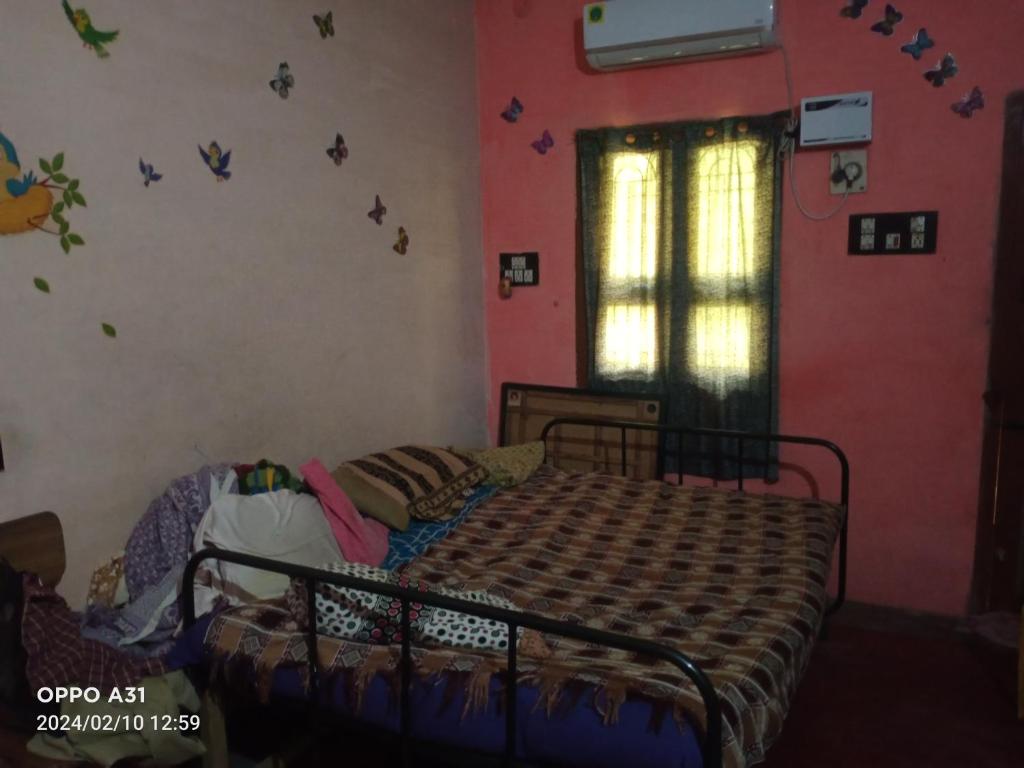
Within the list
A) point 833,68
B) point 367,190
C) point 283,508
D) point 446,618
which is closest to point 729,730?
point 446,618

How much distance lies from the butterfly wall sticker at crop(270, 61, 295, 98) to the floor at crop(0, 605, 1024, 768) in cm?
214

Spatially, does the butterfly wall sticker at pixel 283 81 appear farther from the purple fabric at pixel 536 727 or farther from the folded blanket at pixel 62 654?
the purple fabric at pixel 536 727

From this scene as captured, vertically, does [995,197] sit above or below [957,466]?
above

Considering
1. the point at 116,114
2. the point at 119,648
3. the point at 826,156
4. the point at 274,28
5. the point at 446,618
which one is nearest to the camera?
the point at 446,618

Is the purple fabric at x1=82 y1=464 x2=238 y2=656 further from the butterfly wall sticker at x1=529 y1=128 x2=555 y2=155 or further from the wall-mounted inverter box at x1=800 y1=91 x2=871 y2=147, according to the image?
the wall-mounted inverter box at x1=800 y1=91 x2=871 y2=147

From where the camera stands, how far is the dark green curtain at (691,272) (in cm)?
317

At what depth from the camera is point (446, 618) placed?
172 cm

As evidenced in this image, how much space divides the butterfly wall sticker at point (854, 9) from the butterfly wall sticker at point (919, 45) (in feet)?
0.73

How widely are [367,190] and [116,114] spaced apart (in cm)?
109

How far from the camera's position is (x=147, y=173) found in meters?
2.15

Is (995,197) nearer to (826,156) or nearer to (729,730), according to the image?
(826,156)

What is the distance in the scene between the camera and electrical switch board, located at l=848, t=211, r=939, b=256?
9.68ft

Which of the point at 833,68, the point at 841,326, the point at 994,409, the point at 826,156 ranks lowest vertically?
the point at 994,409

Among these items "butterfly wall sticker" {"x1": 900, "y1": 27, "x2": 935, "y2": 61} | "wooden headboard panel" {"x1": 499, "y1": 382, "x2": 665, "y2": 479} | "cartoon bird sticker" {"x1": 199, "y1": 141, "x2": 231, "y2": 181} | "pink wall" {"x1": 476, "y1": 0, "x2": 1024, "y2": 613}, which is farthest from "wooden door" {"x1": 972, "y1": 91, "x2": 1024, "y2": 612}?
"cartoon bird sticker" {"x1": 199, "y1": 141, "x2": 231, "y2": 181}
